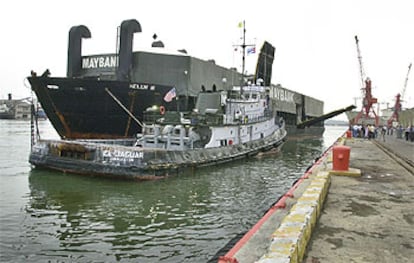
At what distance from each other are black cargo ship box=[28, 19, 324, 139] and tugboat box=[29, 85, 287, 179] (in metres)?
2.31

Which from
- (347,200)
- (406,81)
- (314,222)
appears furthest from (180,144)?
(406,81)

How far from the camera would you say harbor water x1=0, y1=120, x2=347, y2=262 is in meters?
7.41

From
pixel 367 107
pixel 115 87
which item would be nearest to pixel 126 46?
pixel 115 87

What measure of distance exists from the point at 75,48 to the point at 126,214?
80.2 feet

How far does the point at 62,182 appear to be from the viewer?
14.4m

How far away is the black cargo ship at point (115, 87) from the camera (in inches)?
973

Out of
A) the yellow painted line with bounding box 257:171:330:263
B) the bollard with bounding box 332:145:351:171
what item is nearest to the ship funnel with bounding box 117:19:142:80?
the bollard with bounding box 332:145:351:171

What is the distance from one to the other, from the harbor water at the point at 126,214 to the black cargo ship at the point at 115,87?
8.59m

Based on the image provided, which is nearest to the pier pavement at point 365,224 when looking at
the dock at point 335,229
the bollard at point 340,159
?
the dock at point 335,229

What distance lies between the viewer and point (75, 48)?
101 ft

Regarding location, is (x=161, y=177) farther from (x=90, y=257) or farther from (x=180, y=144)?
(x=90, y=257)

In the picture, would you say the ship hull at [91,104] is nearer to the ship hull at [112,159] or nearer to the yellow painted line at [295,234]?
the ship hull at [112,159]

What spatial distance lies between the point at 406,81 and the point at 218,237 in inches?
4401

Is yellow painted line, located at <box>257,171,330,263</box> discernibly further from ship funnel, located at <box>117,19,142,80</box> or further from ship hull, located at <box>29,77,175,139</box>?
ship funnel, located at <box>117,19,142,80</box>
